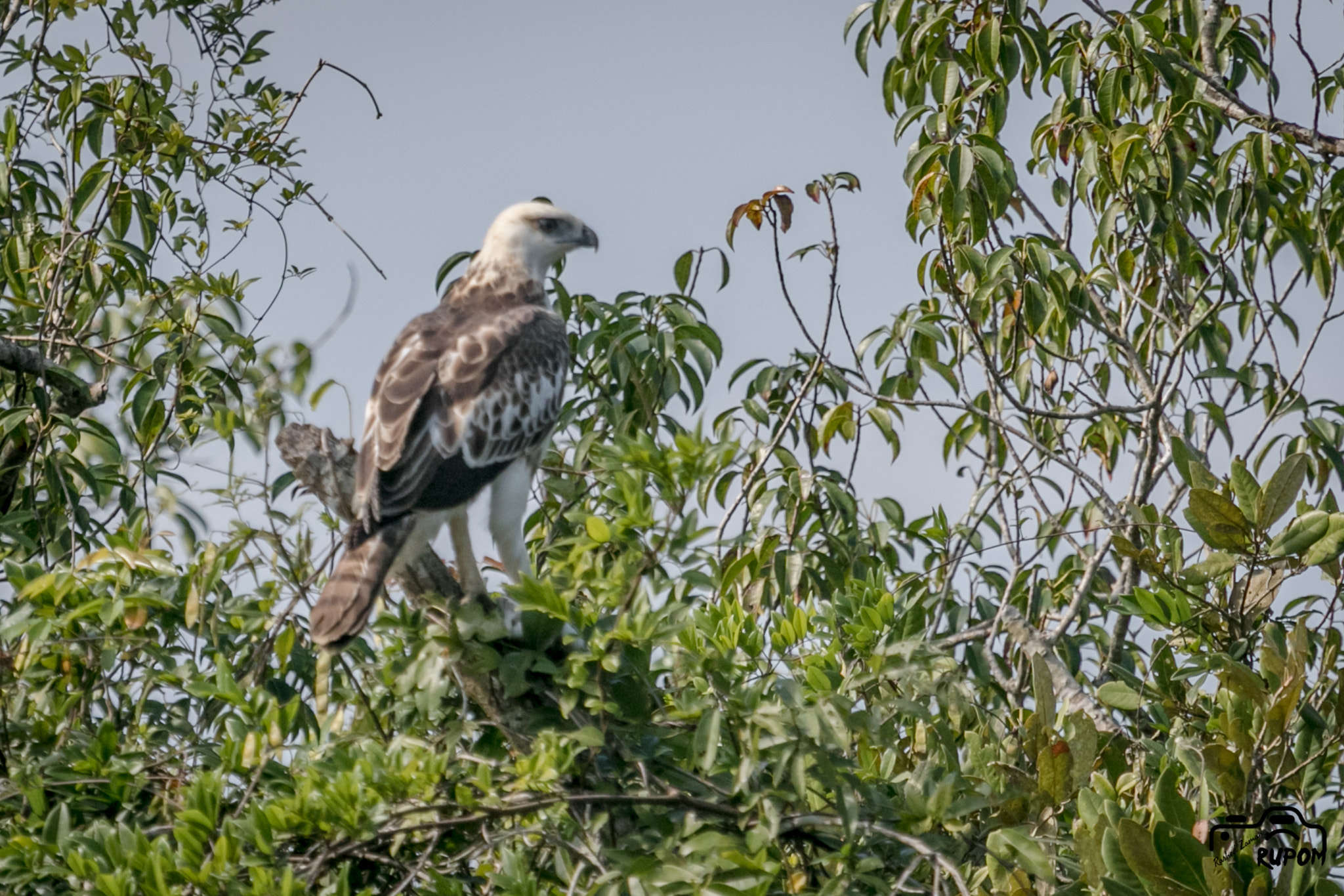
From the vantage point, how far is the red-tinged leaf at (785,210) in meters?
4.83

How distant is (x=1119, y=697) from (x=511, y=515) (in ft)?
6.61

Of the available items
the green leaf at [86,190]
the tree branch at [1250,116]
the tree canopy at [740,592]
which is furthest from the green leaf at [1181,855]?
the green leaf at [86,190]

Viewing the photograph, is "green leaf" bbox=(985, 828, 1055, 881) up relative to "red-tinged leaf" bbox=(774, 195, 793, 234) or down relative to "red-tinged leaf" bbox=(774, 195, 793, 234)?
down

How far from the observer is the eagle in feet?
12.3

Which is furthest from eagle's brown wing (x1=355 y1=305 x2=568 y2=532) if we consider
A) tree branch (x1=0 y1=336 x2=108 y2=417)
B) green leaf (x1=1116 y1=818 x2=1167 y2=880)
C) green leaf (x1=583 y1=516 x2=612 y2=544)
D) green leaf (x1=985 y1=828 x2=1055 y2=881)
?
green leaf (x1=1116 y1=818 x2=1167 y2=880)

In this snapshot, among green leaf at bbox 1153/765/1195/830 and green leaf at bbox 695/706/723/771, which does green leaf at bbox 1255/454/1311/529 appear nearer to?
green leaf at bbox 1153/765/1195/830

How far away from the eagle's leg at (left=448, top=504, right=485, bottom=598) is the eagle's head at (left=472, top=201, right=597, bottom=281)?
1245mm

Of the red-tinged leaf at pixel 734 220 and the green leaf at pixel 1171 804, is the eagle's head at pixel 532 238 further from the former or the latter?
the green leaf at pixel 1171 804

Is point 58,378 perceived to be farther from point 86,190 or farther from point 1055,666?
point 1055,666

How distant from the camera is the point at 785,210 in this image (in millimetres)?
4832

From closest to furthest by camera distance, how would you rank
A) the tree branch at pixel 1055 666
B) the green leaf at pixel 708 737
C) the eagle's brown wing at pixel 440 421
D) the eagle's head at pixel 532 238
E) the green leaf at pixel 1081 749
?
the green leaf at pixel 708 737, the green leaf at pixel 1081 749, the eagle's brown wing at pixel 440 421, the tree branch at pixel 1055 666, the eagle's head at pixel 532 238

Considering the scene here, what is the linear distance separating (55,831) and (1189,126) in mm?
4403

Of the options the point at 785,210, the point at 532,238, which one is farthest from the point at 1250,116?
the point at 532,238

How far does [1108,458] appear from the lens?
5672mm
